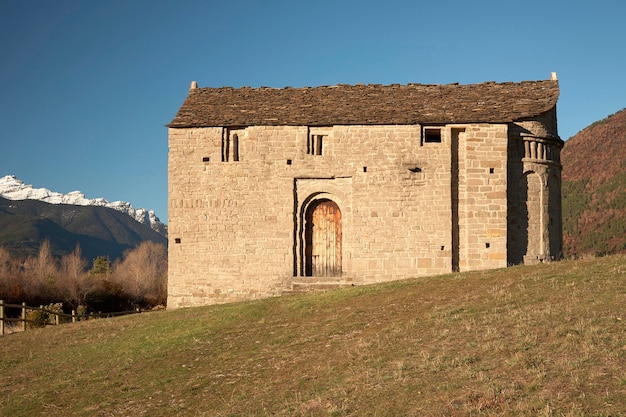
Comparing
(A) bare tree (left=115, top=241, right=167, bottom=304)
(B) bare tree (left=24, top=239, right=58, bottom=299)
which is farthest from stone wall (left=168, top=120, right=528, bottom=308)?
(B) bare tree (left=24, top=239, right=58, bottom=299)

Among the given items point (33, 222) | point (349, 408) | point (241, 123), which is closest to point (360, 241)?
point (241, 123)

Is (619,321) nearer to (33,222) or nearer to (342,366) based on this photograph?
(342,366)

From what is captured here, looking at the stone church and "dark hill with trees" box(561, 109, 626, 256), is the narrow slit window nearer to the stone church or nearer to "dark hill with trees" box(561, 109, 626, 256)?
the stone church

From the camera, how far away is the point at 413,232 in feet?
80.7

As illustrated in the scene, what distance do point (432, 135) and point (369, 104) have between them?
2.78m

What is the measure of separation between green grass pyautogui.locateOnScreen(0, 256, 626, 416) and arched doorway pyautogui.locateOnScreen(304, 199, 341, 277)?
16.8 ft

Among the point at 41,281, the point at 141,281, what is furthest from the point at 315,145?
the point at 141,281

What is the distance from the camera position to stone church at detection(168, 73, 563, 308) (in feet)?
80.6

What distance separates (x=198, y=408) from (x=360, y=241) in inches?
556

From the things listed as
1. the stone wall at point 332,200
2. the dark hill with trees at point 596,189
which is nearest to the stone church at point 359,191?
the stone wall at point 332,200

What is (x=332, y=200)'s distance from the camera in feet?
84.1

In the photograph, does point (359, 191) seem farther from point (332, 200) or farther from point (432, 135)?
point (432, 135)

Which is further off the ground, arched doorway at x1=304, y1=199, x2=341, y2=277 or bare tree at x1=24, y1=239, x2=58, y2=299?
arched doorway at x1=304, y1=199, x2=341, y2=277

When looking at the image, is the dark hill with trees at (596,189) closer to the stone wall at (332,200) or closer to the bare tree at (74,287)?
the stone wall at (332,200)
